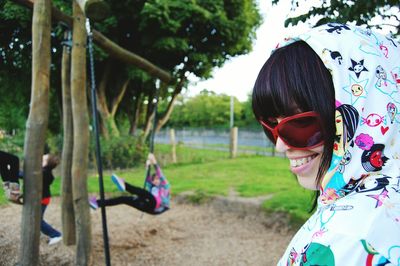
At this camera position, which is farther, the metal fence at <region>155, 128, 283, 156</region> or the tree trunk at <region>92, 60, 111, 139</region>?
the metal fence at <region>155, 128, 283, 156</region>

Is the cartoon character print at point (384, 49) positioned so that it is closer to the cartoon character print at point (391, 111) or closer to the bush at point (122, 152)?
the cartoon character print at point (391, 111)

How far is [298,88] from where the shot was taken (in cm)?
64

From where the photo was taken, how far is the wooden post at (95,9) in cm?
232

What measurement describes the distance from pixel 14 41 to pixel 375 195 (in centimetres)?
211

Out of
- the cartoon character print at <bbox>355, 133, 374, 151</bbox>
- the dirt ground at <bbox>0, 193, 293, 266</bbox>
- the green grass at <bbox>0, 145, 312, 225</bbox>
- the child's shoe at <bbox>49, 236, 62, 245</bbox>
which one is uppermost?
the cartoon character print at <bbox>355, 133, 374, 151</bbox>

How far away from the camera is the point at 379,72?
602mm

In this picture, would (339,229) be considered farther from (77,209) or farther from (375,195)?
(77,209)

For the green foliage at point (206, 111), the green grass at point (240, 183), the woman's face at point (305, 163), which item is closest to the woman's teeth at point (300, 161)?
the woman's face at point (305, 163)

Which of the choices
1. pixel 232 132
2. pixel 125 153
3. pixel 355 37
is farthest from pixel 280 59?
pixel 232 132

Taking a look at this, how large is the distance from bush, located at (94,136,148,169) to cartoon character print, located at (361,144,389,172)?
6.88 meters

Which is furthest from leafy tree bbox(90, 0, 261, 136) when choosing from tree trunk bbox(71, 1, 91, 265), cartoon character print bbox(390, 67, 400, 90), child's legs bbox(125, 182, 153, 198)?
cartoon character print bbox(390, 67, 400, 90)

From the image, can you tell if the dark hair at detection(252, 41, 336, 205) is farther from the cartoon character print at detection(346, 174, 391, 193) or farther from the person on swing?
the person on swing

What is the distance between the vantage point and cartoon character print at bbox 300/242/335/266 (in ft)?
1.54

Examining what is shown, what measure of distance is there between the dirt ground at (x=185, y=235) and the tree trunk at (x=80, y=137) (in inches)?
7.9
